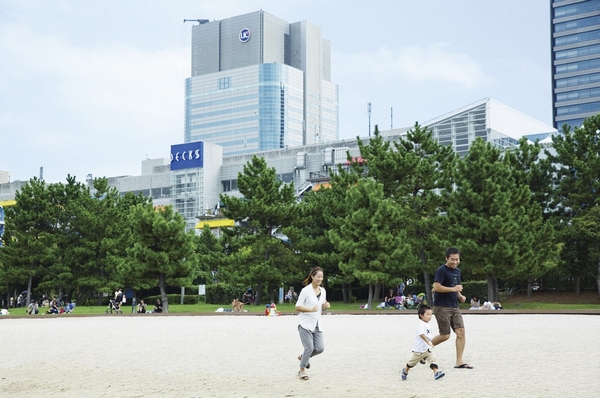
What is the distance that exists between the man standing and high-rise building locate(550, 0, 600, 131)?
129 m

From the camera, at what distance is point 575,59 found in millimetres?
134500

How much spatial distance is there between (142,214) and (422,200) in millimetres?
18052

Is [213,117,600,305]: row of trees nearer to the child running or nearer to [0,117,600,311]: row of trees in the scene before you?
[0,117,600,311]: row of trees

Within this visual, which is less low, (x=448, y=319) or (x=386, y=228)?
(x=386, y=228)

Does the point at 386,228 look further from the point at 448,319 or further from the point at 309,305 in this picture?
the point at 309,305

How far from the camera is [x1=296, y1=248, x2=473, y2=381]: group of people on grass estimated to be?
1204 centimetres

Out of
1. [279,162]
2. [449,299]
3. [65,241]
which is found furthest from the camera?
[279,162]

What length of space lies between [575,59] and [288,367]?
439 ft

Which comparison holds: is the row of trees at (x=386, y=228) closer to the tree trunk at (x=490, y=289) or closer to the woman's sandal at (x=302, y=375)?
the tree trunk at (x=490, y=289)

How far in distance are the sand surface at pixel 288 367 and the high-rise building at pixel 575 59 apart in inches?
4799

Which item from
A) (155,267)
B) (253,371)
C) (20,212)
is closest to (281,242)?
(155,267)

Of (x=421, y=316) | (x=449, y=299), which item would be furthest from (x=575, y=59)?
(x=421, y=316)

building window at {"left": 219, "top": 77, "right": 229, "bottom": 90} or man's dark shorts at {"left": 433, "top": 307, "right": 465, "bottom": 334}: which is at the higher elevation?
building window at {"left": 219, "top": 77, "right": 229, "bottom": 90}

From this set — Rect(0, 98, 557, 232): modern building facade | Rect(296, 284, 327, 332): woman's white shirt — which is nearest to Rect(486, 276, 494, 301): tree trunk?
Rect(296, 284, 327, 332): woman's white shirt
